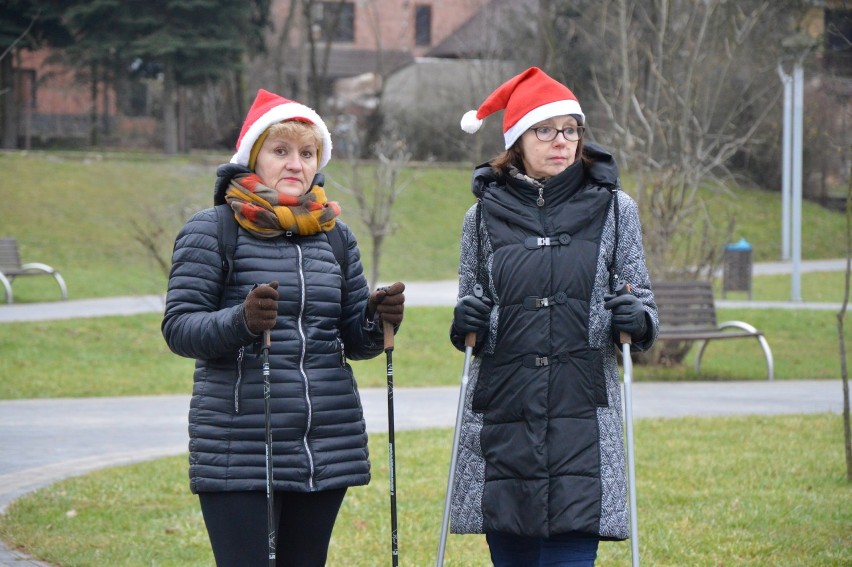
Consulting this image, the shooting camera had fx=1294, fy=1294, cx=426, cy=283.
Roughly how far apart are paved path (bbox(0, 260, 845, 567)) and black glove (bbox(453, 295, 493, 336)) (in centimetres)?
343

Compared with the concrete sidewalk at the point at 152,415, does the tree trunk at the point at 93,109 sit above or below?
above

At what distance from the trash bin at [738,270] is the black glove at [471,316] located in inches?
765

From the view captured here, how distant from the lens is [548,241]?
13.4 feet

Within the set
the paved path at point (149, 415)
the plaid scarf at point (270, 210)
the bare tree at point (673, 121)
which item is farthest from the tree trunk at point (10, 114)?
the plaid scarf at point (270, 210)

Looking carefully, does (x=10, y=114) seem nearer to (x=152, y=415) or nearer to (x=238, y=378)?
(x=152, y=415)

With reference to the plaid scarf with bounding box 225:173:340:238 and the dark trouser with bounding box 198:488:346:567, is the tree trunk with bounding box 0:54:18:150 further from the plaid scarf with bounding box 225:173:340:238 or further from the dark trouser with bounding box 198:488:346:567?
the dark trouser with bounding box 198:488:346:567

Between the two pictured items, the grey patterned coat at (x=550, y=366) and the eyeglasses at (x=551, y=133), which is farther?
the eyeglasses at (x=551, y=133)

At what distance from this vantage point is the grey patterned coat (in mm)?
4008

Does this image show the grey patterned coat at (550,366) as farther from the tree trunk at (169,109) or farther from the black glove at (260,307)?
A: the tree trunk at (169,109)

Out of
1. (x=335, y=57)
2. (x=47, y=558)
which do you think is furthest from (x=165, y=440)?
(x=335, y=57)

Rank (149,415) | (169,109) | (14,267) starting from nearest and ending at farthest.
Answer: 1. (149,415)
2. (14,267)
3. (169,109)

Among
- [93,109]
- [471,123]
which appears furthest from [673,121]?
[93,109]

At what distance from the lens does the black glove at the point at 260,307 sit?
3658 mm

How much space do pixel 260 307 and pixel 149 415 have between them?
7715 millimetres
